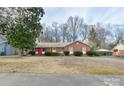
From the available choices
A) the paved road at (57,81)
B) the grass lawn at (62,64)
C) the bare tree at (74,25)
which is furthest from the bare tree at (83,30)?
the paved road at (57,81)

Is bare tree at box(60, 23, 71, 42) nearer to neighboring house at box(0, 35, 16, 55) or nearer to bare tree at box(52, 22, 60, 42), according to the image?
bare tree at box(52, 22, 60, 42)

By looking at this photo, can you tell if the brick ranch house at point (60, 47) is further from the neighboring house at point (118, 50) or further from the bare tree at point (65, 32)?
the neighboring house at point (118, 50)

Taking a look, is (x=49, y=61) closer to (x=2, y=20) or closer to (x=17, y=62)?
(x=17, y=62)

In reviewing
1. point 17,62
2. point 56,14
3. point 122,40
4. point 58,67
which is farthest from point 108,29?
point 17,62

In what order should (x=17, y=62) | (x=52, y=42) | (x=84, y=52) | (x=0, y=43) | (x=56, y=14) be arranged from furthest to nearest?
(x=0, y=43)
(x=17, y=62)
(x=84, y=52)
(x=52, y=42)
(x=56, y=14)

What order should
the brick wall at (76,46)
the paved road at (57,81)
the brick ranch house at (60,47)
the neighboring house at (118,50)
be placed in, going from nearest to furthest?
the paved road at (57,81) → the brick ranch house at (60,47) → the brick wall at (76,46) → the neighboring house at (118,50)

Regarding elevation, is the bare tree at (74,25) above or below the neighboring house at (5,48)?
above

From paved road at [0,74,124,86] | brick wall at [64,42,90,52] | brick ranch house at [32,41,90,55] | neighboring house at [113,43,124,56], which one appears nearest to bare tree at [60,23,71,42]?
brick ranch house at [32,41,90,55]

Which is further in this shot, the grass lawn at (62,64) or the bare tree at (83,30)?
the grass lawn at (62,64)
